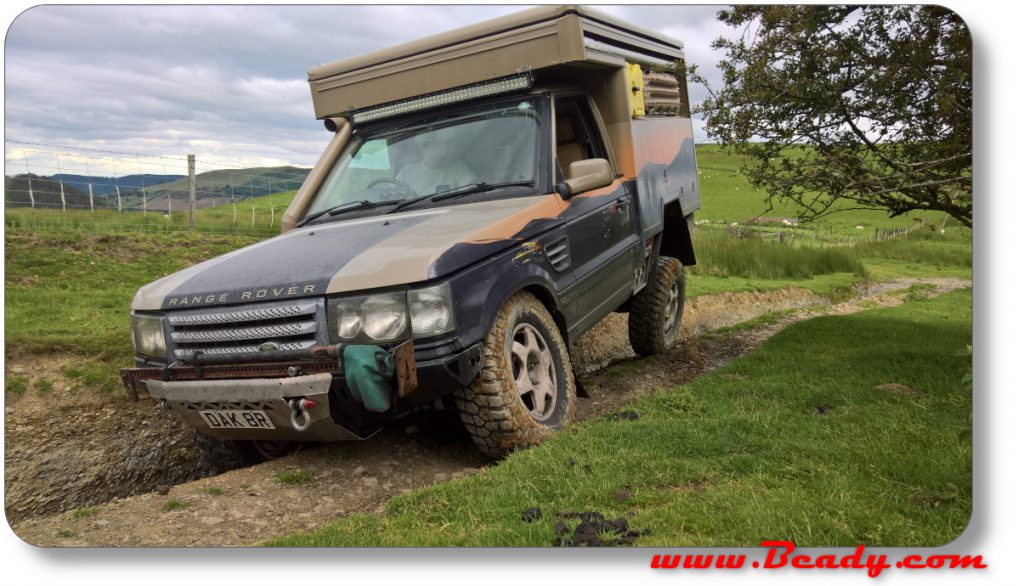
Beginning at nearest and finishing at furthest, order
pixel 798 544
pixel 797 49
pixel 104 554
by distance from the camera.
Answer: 1. pixel 798 544
2. pixel 104 554
3. pixel 797 49

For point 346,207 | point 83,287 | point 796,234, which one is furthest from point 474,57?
point 796,234

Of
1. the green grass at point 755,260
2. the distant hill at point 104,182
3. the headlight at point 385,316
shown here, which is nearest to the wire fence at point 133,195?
the distant hill at point 104,182

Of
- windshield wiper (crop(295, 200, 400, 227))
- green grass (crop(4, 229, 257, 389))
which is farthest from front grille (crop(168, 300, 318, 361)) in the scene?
green grass (crop(4, 229, 257, 389))

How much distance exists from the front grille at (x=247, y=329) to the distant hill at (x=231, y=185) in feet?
14.3

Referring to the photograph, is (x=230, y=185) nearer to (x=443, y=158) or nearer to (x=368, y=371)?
(x=443, y=158)

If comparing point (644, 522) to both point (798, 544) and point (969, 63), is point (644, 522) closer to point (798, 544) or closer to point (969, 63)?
point (798, 544)

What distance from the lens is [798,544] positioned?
269 cm

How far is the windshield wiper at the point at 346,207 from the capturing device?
15.3 ft

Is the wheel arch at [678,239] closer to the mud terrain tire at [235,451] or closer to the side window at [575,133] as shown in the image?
the side window at [575,133]

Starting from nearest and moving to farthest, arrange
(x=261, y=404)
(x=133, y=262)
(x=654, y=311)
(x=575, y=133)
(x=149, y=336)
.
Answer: (x=261, y=404) → (x=149, y=336) → (x=575, y=133) → (x=654, y=311) → (x=133, y=262)

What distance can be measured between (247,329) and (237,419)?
48 centimetres

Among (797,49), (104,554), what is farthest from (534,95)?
(104,554)

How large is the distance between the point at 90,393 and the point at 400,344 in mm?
3392

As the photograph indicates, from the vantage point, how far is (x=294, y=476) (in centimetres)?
384
